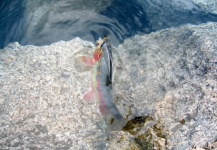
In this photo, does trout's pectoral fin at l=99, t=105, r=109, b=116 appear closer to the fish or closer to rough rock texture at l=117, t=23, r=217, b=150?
the fish

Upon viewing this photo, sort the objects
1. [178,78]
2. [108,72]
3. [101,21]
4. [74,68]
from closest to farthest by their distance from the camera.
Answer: [178,78]
[108,72]
[74,68]
[101,21]

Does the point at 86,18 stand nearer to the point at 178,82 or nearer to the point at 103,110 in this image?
the point at 103,110

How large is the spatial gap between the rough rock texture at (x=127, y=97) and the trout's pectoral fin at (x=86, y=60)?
11 centimetres

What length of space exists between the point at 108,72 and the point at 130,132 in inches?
31.8

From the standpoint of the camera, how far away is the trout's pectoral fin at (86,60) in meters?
3.18

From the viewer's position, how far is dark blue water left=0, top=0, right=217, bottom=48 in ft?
A: 13.2

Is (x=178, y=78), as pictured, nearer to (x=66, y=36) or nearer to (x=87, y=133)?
(x=87, y=133)

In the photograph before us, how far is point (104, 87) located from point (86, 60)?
55cm

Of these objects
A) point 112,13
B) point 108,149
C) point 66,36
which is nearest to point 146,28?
point 112,13

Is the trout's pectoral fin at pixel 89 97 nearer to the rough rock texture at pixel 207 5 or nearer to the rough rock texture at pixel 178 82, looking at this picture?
the rough rock texture at pixel 178 82

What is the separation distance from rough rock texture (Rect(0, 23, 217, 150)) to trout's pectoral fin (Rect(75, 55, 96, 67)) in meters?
0.11

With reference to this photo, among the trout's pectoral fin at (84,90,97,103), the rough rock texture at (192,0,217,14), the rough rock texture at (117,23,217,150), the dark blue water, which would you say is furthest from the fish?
the rough rock texture at (192,0,217,14)

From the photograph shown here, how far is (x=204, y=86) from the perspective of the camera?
8.16 feet

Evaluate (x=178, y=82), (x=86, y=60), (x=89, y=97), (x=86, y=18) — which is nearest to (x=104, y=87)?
(x=89, y=97)
